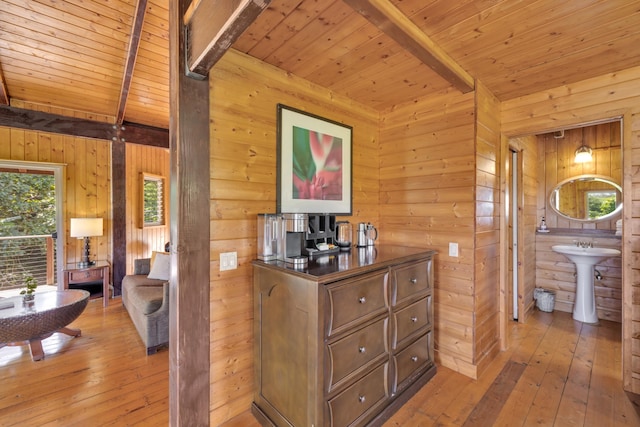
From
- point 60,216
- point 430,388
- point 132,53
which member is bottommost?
point 430,388

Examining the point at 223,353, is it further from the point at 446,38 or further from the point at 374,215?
the point at 446,38

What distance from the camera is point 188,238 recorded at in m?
1.61

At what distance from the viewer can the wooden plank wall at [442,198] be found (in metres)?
2.34

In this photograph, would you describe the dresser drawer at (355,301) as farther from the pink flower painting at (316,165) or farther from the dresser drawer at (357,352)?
the pink flower painting at (316,165)

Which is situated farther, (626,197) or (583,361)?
(583,361)

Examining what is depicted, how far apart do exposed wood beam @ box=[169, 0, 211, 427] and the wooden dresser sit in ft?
1.11

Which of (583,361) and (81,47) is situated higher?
(81,47)

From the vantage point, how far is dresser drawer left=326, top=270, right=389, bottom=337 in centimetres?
151

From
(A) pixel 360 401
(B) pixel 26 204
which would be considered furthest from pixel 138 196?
(A) pixel 360 401

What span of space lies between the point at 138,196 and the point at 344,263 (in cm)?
498

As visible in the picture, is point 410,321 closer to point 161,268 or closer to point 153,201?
point 161,268

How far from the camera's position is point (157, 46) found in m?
2.98

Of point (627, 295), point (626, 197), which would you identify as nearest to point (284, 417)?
point (627, 295)

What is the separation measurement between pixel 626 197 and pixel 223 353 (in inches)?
121
